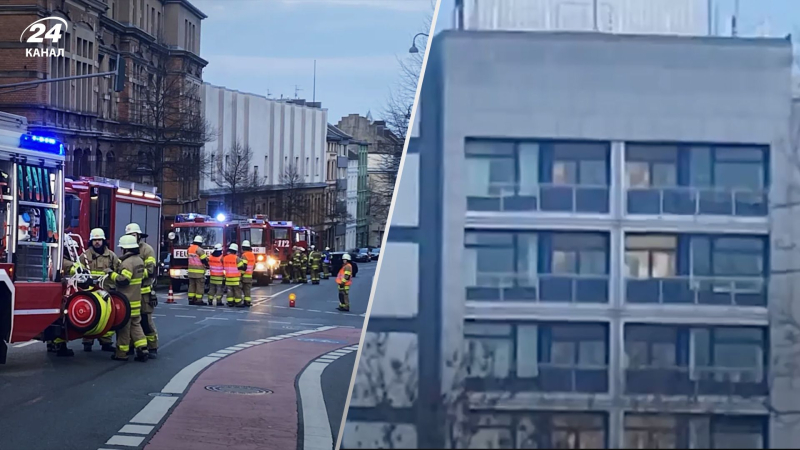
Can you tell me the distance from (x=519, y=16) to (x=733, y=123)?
44cm

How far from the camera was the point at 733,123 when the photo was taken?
195cm

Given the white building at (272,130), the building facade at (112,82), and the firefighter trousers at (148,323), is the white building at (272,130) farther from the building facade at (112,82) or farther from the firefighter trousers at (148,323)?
the firefighter trousers at (148,323)

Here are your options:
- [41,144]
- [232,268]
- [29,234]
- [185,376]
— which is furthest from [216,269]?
[41,144]

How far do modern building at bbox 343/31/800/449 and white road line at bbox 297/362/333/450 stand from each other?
5292mm

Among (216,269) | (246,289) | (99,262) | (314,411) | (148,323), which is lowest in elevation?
(314,411)

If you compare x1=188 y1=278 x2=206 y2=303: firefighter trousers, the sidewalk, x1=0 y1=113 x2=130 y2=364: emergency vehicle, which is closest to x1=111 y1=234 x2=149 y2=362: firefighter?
the sidewalk

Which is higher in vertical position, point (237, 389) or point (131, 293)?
point (131, 293)

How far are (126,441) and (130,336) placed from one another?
436 cm

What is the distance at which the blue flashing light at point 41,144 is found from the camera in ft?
28.3

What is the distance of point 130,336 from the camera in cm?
1121

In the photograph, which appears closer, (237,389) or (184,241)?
(237,389)

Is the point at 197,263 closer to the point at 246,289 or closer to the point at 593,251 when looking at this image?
the point at 246,289

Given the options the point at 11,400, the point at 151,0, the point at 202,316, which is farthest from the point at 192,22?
the point at 202,316

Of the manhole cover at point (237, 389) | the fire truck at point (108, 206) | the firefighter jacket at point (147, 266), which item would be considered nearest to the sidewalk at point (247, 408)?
the manhole cover at point (237, 389)
